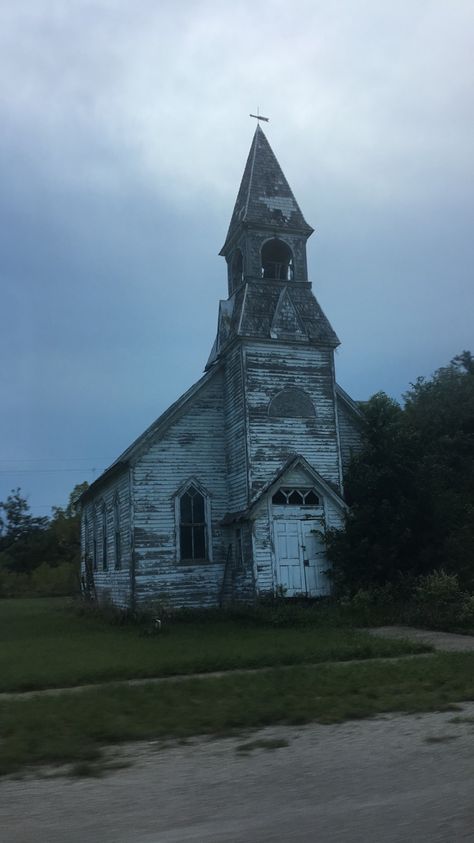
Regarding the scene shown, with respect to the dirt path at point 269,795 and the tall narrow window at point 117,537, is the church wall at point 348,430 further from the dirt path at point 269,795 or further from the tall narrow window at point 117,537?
the dirt path at point 269,795

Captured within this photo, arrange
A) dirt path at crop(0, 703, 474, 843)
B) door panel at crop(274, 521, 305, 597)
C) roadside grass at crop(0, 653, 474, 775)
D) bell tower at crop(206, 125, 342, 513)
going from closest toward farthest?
dirt path at crop(0, 703, 474, 843) → roadside grass at crop(0, 653, 474, 775) → door panel at crop(274, 521, 305, 597) → bell tower at crop(206, 125, 342, 513)

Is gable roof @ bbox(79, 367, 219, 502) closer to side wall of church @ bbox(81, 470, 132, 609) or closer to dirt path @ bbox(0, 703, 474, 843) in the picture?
side wall of church @ bbox(81, 470, 132, 609)

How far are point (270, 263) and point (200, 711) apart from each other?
19.0m

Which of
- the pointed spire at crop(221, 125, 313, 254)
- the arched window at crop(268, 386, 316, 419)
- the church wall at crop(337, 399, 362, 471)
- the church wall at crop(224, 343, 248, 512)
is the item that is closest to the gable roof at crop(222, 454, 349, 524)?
the church wall at crop(224, 343, 248, 512)

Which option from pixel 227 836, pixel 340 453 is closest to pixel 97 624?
pixel 340 453

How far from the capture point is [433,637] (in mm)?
14453

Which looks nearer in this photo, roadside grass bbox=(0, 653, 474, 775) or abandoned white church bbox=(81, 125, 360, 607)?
roadside grass bbox=(0, 653, 474, 775)

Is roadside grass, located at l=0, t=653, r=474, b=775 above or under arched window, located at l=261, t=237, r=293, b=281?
under

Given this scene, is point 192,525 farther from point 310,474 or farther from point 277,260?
point 277,260

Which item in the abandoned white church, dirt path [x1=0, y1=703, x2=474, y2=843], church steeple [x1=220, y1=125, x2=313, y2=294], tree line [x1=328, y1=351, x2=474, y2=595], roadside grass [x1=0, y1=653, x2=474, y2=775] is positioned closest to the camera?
dirt path [x1=0, y1=703, x2=474, y2=843]

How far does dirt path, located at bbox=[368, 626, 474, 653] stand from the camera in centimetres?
1280

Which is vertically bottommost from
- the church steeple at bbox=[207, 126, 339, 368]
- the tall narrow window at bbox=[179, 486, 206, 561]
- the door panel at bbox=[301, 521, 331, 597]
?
the door panel at bbox=[301, 521, 331, 597]

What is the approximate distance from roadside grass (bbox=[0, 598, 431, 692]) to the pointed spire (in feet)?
43.3

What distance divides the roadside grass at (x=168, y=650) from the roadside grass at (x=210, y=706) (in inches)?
42.6
